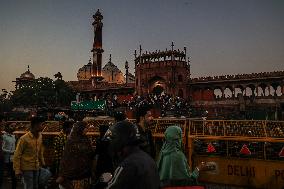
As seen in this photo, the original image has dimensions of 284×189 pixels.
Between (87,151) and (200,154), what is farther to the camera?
(200,154)

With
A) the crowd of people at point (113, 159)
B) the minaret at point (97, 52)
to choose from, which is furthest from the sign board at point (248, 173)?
the minaret at point (97, 52)

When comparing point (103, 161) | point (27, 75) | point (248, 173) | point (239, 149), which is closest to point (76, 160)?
point (103, 161)

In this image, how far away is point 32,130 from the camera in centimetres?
611

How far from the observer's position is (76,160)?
16.6 feet

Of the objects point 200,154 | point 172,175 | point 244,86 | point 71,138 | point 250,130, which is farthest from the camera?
point 244,86

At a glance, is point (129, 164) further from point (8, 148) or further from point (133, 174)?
point (8, 148)

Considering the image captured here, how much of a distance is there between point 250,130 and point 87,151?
4.33m

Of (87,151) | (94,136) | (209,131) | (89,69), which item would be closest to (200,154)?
(209,131)

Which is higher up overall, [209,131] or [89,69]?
[89,69]

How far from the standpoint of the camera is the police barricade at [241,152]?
7.40 metres

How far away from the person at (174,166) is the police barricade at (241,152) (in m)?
3.38

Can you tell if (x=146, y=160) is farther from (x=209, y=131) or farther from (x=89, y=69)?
(x=89, y=69)

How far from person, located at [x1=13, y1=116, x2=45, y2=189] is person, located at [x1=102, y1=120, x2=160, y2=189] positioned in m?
3.80

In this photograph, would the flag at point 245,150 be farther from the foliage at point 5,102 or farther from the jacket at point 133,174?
the foliage at point 5,102
